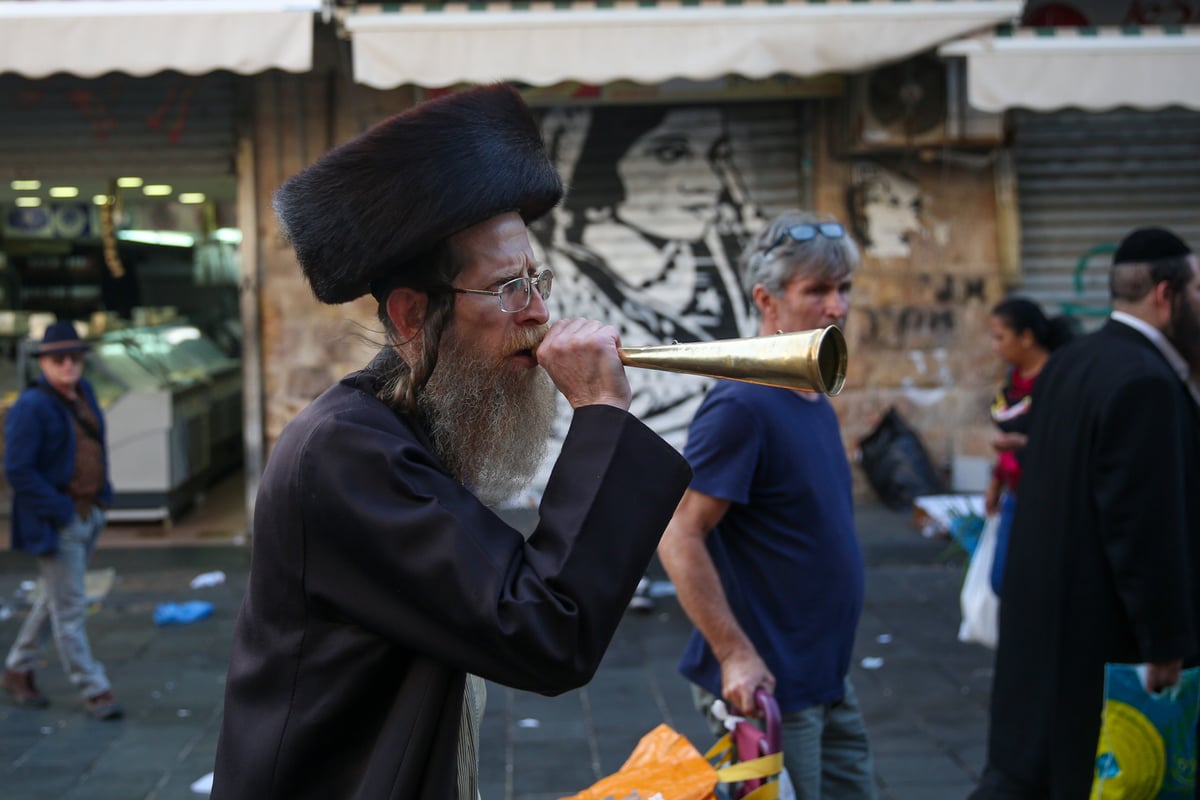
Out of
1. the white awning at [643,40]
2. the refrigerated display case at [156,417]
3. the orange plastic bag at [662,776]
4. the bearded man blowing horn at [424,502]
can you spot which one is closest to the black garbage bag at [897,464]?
the white awning at [643,40]

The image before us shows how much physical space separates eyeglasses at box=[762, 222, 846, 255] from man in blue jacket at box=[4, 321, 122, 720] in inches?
162

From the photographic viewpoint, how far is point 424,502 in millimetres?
1602

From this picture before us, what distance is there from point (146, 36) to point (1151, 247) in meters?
6.17

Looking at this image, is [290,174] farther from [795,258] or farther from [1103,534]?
[1103,534]

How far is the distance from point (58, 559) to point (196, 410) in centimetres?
488

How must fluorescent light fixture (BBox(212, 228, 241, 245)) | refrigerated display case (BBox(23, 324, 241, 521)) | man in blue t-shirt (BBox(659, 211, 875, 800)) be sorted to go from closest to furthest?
man in blue t-shirt (BBox(659, 211, 875, 800)) < refrigerated display case (BBox(23, 324, 241, 521)) < fluorescent light fixture (BBox(212, 228, 241, 245))

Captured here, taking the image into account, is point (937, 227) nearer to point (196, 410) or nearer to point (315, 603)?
point (196, 410)

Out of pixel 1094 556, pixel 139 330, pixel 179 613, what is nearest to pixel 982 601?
pixel 1094 556

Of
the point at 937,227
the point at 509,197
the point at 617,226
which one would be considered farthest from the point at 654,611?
the point at 509,197

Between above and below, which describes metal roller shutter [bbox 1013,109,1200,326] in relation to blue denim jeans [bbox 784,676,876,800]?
above

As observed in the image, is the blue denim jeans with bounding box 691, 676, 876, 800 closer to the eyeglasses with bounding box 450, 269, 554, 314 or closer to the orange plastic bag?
the orange plastic bag

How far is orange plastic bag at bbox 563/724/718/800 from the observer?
2252 millimetres

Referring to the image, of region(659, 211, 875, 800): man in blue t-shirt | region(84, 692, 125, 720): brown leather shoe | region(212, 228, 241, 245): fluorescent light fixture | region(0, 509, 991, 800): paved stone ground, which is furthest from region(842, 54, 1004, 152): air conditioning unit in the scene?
region(212, 228, 241, 245): fluorescent light fixture

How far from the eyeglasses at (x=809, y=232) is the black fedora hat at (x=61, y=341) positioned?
13.5 feet
